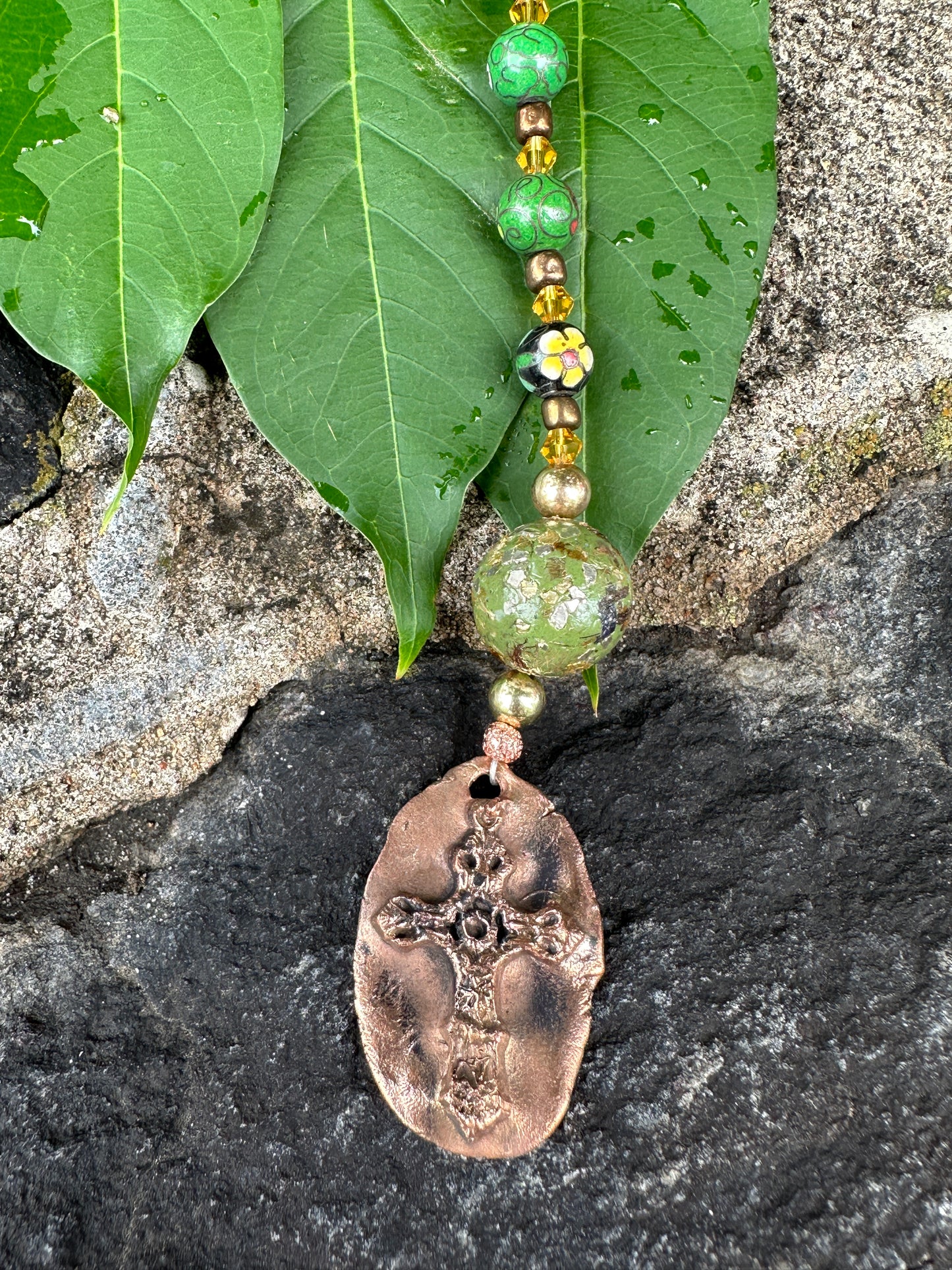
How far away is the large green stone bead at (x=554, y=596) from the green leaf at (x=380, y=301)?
0.07 m

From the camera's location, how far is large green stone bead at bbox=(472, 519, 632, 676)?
3.35 ft

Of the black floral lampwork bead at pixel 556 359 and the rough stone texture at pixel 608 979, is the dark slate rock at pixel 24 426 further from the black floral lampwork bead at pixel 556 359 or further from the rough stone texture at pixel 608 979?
the black floral lampwork bead at pixel 556 359

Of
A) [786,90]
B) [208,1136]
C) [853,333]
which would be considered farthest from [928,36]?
[208,1136]

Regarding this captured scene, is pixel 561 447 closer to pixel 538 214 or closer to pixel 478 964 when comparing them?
pixel 538 214

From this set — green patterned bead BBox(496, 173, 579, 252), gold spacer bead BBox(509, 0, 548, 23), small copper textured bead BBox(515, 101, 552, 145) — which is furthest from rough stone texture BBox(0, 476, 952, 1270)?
gold spacer bead BBox(509, 0, 548, 23)

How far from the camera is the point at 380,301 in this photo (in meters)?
1.06

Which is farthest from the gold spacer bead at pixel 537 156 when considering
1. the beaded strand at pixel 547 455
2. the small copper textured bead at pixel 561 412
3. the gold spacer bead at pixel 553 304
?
the small copper textured bead at pixel 561 412

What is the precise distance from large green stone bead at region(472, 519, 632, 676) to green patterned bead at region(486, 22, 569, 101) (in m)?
0.47

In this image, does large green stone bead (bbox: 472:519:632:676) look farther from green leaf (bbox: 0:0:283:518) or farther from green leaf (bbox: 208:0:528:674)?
green leaf (bbox: 0:0:283:518)

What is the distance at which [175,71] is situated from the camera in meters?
1.00

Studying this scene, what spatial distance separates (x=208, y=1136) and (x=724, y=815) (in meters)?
0.64

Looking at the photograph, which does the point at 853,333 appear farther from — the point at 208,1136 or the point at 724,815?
the point at 208,1136

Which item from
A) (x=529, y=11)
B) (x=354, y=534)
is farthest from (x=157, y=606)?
(x=529, y=11)

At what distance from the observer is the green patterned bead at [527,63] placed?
1027mm
